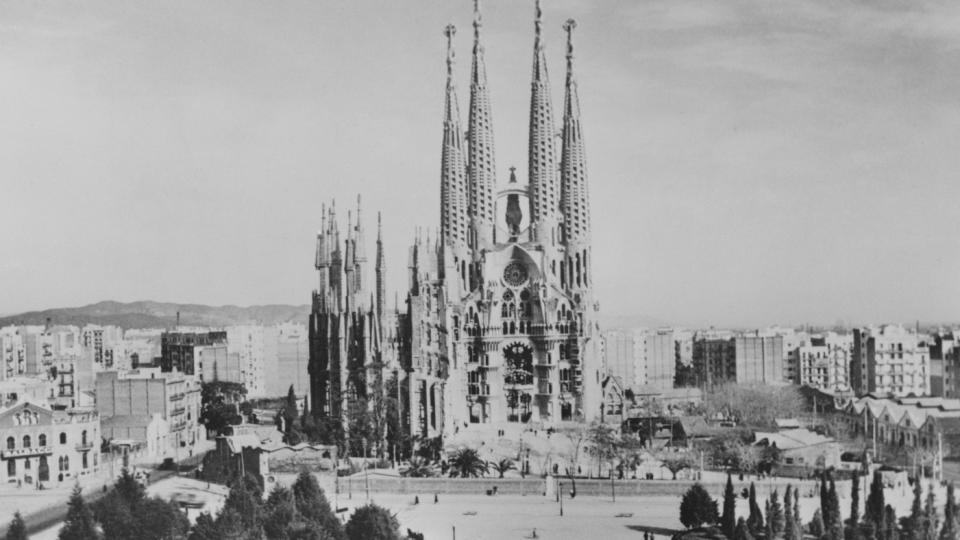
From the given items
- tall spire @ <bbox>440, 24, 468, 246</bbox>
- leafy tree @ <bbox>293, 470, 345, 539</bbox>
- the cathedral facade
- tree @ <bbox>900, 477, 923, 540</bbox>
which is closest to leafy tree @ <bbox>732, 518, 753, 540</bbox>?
tree @ <bbox>900, 477, 923, 540</bbox>

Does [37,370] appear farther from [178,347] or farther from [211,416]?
[211,416]

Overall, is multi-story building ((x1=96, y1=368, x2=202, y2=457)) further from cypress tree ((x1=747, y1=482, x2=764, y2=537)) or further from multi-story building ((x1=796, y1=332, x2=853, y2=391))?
Result: multi-story building ((x1=796, y1=332, x2=853, y2=391))

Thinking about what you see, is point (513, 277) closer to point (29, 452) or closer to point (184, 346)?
point (29, 452)

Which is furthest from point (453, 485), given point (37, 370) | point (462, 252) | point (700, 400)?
point (37, 370)

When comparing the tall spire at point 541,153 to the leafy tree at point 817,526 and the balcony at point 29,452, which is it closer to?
the balcony at point 29,452

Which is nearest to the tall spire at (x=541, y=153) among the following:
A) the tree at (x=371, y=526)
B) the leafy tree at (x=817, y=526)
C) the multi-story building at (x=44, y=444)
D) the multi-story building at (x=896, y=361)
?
the multi-story building at (x=896, y=361)
